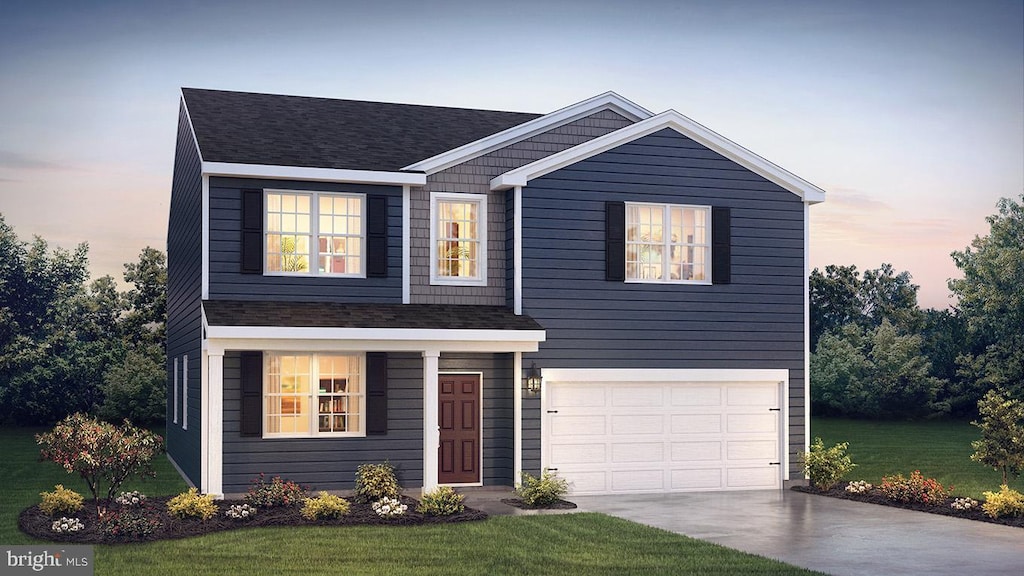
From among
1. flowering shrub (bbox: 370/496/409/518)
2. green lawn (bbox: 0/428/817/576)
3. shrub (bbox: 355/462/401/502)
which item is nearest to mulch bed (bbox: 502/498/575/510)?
green lawn (bbox: 0/428/817/576)

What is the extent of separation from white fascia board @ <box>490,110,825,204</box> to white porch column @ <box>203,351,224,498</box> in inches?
213

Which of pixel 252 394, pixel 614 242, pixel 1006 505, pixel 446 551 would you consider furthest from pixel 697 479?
pixel 446 551

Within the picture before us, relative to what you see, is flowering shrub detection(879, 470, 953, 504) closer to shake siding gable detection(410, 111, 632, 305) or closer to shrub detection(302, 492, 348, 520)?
shake siding gable detection(410, 111, 632, 305)

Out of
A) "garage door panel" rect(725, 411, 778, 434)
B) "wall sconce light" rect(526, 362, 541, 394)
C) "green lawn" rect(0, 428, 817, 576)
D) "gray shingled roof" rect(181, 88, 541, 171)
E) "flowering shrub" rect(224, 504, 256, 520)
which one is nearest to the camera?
"green lawn" rect(0, 428, 817, 576)

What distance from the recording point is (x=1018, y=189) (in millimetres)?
40094

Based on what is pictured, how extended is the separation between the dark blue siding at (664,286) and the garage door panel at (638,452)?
1328 mm

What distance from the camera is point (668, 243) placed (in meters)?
20.1

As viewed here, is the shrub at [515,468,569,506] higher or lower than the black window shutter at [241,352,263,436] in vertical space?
lower

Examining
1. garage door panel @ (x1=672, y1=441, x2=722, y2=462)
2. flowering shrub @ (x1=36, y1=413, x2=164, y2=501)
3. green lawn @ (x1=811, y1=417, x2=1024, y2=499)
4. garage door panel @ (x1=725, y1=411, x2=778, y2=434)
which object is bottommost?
green lawn @ (x1=811, y1=417, x2=1024, y2=499)

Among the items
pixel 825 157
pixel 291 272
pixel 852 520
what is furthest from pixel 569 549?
pixel 825 157

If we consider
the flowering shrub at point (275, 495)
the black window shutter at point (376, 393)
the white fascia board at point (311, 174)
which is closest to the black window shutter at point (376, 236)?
the white fascia board at point (311, 174)

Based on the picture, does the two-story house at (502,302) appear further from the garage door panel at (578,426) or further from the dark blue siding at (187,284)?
the dark blue siding at (187,284)

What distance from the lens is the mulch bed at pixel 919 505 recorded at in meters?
16.3

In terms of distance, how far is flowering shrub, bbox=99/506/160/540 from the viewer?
13.8 meters
